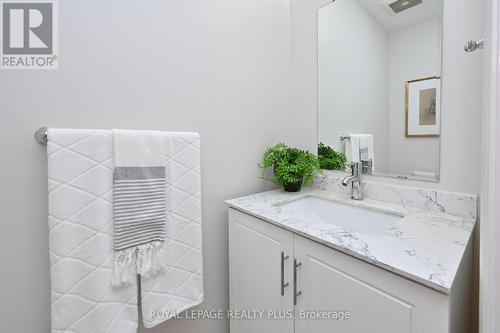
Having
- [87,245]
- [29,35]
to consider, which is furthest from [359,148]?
[29,35]

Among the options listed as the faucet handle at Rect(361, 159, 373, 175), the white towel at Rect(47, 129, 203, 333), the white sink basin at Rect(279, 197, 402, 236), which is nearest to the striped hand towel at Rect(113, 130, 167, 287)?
the white towel at Rect(47, 129, 203, 333)

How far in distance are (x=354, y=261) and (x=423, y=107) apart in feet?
2.48

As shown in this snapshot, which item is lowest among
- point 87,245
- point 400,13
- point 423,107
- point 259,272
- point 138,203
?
point 259,272

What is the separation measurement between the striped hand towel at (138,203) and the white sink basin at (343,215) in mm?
530

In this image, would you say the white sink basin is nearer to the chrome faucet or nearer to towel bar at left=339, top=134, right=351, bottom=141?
the chrome faucet

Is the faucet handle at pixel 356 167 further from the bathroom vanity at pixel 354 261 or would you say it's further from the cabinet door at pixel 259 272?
the cabinet door at pixel 259 272

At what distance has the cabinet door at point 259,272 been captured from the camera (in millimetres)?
898

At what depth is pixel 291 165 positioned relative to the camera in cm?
129

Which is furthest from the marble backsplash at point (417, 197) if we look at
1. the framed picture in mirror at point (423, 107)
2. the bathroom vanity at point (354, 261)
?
the framed picture in mirror at point (423, 107)

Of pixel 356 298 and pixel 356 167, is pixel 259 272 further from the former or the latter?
pixel 356 167

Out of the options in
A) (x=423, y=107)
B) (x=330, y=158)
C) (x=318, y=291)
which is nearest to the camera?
(x=318, y=291)

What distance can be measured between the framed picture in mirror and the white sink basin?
385 millimetres

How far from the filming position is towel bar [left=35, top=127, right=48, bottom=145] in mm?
822

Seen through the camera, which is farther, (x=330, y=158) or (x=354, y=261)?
(x=330, y=158)
